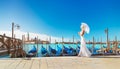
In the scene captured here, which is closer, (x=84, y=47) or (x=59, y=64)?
(x=59, y=64)

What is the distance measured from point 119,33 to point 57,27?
37.8 feet

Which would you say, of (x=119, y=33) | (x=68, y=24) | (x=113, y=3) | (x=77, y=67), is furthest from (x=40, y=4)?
(x=77, y=67)

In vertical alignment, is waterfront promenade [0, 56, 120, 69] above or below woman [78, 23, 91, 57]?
below

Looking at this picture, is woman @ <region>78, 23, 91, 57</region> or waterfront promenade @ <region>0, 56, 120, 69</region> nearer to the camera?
waterfront promenade @ <region>0, 56, 120, 69</region>

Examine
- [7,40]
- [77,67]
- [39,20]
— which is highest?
[39,20]

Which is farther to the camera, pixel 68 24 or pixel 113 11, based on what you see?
pixel 68 24

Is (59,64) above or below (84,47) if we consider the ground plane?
below

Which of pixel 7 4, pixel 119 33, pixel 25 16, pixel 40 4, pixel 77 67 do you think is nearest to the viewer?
pixel 77 67

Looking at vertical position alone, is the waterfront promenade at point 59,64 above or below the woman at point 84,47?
below

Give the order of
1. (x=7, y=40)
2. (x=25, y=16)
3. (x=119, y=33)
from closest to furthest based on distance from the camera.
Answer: (x=7, y=40) < (x=25, y=16) < (x=119, y=33)

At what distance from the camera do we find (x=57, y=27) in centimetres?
4000

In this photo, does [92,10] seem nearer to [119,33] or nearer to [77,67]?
[119,33]

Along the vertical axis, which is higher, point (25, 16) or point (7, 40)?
point (25, 16)

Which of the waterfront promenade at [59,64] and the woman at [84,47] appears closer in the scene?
the waterfront promenade at [59,64]
